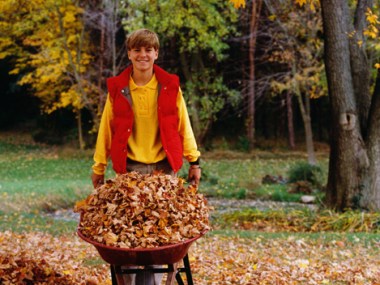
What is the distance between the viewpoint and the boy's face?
4.19 m

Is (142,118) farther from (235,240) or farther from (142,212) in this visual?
(235,240)

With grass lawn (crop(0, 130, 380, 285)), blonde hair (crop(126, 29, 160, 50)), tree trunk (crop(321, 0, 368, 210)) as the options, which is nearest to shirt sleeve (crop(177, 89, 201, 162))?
blonde hair (crop(126, 29, 160, 50))

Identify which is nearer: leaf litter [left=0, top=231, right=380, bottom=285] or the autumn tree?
leaf litter [left=0, top=231, right=380, bottom=285]

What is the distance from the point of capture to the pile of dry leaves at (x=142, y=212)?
3547mm

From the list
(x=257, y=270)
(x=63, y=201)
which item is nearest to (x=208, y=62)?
(x=63, y=201)

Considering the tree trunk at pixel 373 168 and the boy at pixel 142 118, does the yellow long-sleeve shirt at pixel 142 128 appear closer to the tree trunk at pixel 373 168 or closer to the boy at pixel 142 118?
the boy at pixel 142 118

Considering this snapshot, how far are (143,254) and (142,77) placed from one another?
1.39 m

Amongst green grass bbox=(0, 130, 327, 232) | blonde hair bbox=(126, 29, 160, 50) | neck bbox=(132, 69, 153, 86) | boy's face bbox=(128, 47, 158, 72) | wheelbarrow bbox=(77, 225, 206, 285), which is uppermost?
blonde hair bbox=(126, 29, 160, 50)

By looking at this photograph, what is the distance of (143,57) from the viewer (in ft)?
13.8

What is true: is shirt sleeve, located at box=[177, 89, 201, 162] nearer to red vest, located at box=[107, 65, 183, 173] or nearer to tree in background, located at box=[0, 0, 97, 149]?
red vest, located at box=[107, 65, 183, 173]

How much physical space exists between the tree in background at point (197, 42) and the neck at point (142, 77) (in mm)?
13776

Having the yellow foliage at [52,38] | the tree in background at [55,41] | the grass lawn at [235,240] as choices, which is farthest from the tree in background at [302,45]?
the yellow foliage at [52,38]

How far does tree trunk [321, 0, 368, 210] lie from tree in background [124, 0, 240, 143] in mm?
8302

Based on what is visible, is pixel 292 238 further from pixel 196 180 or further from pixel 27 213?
pixel 27 213
